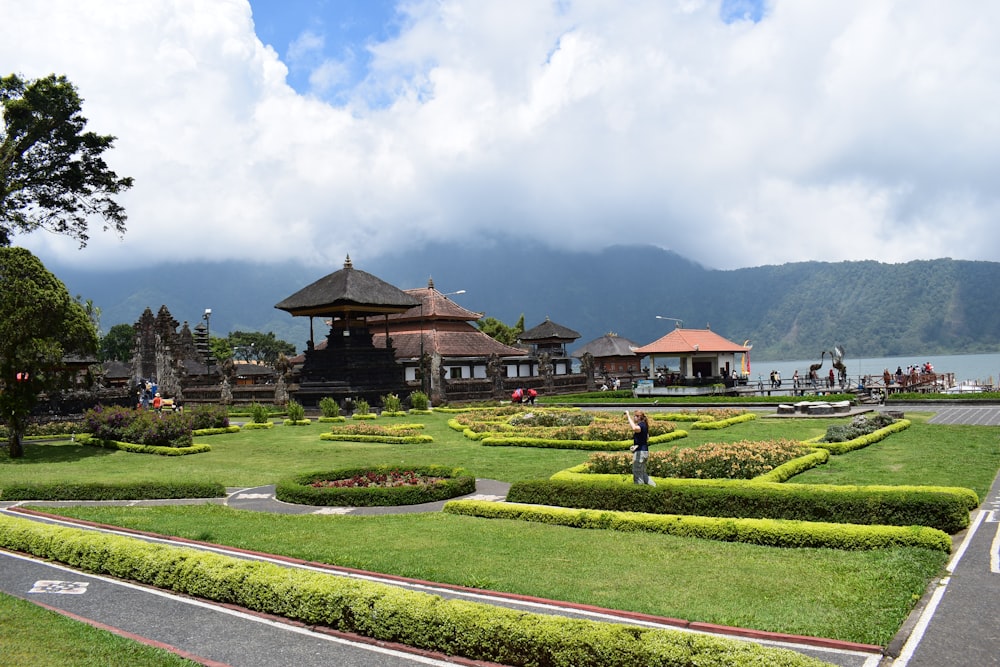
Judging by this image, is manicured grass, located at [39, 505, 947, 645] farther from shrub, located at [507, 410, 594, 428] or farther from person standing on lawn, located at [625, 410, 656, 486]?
shrub, located at [507, 410, 594, 428]

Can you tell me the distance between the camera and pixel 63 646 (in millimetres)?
8414

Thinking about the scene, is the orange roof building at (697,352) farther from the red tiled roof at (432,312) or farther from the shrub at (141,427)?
the shrub at (141,427)

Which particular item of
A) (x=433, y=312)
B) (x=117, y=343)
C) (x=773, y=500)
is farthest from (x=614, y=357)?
(x=117, y=343)

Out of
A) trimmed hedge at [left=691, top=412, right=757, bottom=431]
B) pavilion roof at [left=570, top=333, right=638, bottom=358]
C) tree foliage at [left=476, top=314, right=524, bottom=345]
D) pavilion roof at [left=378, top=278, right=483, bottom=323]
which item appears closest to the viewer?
trimmed hedge at [left=691, top=412, right=757, bottom=431]

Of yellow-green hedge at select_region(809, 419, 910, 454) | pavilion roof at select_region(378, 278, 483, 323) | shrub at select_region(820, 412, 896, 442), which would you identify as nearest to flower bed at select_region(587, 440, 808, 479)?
yellow-green hedge at select_region(809, 419, 910, 454)

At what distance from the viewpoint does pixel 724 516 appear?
45.0ft

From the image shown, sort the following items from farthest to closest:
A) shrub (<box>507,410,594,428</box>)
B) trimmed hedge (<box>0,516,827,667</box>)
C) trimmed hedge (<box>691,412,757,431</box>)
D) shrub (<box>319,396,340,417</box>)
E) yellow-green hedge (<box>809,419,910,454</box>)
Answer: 1. shrub (<box>319,396,340,417</box>)
2. shrub (<box>507,410,594,428</box>)
3. trimmed hedge (<box>691,412,757,431</box>)
4. yellow-green hedge (<box>809,419,910,454</box>)
5. trimmed hedge (<box>0,516,827,667</box>)

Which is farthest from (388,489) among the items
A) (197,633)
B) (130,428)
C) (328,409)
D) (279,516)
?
(328,409)

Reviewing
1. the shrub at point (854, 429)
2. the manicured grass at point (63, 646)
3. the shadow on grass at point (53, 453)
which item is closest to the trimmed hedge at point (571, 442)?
the shrub at point (854, 429)

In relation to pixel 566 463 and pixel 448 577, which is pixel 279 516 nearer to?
pixel 448 577

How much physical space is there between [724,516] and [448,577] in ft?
18.7

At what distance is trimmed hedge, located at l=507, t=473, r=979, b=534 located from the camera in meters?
12.5

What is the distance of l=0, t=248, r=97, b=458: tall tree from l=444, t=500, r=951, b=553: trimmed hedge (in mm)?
19528

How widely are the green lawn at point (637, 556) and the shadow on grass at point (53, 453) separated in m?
4.52
